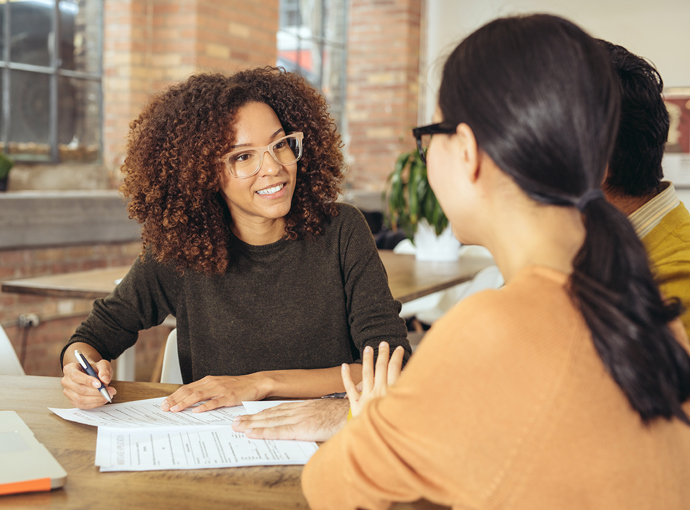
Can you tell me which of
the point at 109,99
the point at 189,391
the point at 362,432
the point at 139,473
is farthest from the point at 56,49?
the point at 362,432

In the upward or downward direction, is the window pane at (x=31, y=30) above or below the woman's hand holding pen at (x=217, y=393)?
above

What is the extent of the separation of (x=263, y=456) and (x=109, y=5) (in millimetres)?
4046

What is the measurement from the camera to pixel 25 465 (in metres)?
0.95

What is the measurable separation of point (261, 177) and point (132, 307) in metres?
0.44

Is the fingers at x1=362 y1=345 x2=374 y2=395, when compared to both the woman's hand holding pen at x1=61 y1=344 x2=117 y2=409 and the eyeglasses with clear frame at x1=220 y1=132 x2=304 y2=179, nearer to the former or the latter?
the woman's hand holding pen at x1=61 y1=344 x2=117 y2=409

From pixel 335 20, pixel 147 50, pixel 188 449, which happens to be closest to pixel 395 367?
pixel 188 449

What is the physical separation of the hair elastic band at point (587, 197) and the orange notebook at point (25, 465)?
716 mm

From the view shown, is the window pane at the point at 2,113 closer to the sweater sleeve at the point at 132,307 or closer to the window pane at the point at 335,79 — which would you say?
the sweater sleeve at the point at 132,307

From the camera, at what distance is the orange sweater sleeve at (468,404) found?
679 millimetres

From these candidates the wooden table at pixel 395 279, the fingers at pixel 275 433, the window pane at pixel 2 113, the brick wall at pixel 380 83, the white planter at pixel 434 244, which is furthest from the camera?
the brick wall at pixel 380 83

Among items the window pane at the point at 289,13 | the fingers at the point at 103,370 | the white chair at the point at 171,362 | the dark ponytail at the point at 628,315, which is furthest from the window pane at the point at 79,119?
the dark ponytail at the point at 628,315

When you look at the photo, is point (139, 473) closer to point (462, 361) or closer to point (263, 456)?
point (263, 456)

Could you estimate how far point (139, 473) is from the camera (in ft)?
3.17

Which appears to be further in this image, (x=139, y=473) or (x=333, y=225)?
(x=333, y=225)
